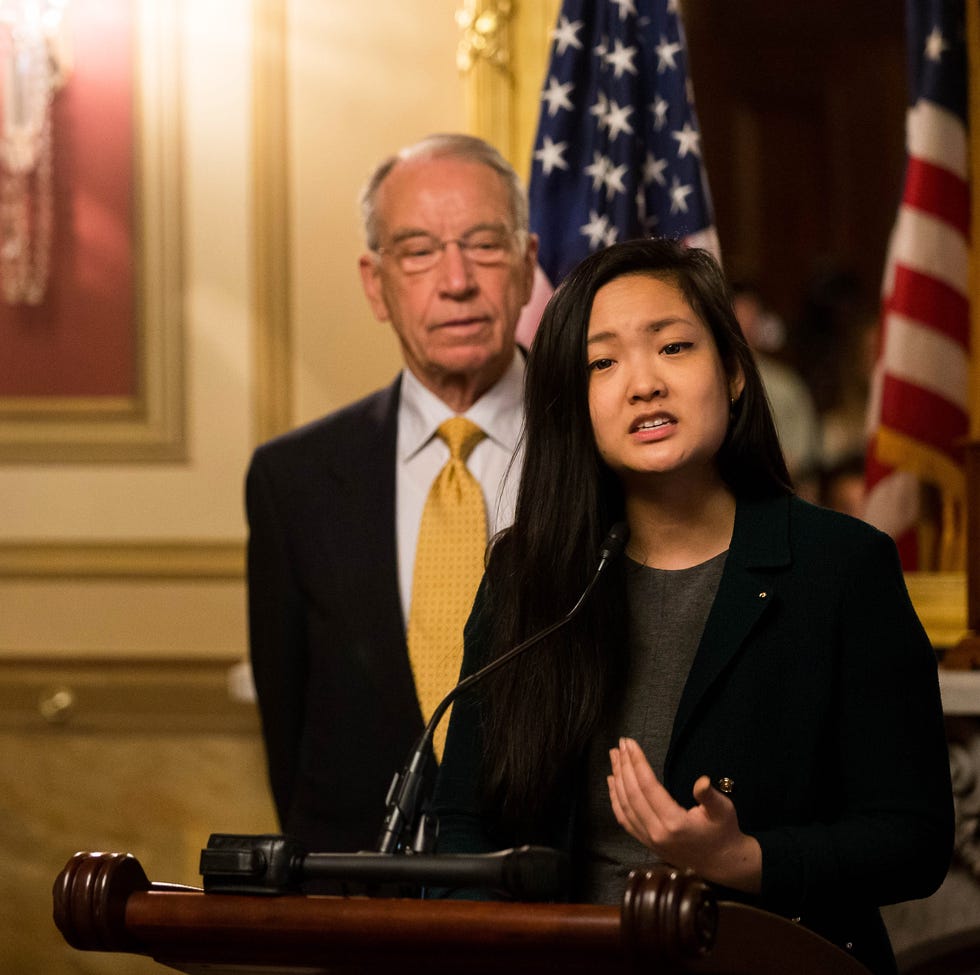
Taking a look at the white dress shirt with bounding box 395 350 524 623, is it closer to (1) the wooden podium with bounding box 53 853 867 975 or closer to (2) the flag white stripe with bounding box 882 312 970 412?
(2) the flag white stripe with bounding box 882 312 970 412

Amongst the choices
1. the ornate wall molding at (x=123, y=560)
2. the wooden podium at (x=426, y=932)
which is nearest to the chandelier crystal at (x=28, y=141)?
the ornate wall molding at (x=123, y=560)

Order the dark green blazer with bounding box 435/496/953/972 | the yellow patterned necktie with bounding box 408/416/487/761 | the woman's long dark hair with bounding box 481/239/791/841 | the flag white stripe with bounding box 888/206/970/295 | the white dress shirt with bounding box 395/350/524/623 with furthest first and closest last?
the flag white stripe with bounding box 888/206/970/295 → the white dress shirt with bounding box 395/350/524/623 → the yellow patterned necktie with bounding box 408/416/487/761 → the woman's long dark hair with bounding box 481/239/791/841 → the dark green blazer with bounding box 435/496/953/972

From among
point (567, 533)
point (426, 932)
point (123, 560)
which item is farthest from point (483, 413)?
point (123, 560)

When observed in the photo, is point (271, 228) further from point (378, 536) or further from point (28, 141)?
point (378, 536)

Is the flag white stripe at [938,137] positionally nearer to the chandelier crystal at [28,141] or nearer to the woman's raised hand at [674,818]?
the chandelier crystal at [28,141]

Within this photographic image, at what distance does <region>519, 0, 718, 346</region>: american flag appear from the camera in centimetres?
341

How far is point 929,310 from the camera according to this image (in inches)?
140

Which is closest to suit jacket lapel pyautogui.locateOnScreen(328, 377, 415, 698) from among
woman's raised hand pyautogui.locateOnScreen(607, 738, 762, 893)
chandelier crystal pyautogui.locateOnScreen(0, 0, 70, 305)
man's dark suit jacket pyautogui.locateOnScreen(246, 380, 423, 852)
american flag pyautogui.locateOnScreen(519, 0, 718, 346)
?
man's dark suit jacket pyautogui.locateOnScreen(246, 380, 423, 852)

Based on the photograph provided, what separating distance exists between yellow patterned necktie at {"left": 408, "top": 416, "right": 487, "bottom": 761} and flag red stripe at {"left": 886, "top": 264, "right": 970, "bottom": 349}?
1402 mm

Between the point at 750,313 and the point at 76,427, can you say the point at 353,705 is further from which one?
the point at 750,313

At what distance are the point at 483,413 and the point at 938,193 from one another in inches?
56.4

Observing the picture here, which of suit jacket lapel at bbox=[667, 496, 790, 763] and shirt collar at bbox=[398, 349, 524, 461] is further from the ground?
shirt collar at bbox=[398, 349, 524, 461]

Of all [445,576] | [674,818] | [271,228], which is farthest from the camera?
[271,228]

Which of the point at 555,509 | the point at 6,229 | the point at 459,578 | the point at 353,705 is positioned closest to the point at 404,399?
the point at 459,578
